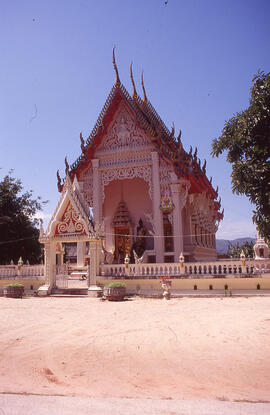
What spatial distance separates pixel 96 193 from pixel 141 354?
15006 mm

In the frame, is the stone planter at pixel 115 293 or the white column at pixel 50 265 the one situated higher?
the white column at pixel 50 265

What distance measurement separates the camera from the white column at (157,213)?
60.3ft

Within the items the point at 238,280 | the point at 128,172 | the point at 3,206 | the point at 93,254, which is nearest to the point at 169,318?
the point at 238,280

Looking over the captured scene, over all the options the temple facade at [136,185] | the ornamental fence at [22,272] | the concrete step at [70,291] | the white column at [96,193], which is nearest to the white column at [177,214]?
the temple facade at [136,185]

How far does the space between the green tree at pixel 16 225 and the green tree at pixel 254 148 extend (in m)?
17.3

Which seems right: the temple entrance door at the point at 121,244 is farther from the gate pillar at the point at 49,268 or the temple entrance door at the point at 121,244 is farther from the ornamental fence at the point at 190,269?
the gate pillar at the point at 49,268

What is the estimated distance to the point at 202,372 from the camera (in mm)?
4590

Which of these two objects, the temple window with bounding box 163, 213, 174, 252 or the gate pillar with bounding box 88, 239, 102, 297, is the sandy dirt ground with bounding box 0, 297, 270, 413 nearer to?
the gate pillar with bounding box 88, 239, 102, 297

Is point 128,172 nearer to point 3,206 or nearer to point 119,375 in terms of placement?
point 3,206

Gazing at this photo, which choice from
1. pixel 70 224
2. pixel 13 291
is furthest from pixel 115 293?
pixel 13 291

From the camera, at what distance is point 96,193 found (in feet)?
65.3

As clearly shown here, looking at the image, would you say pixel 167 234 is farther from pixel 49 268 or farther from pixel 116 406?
pixel 116 406

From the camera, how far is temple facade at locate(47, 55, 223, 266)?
18.6 metres

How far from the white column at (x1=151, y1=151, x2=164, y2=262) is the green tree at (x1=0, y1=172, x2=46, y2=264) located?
8.37m
